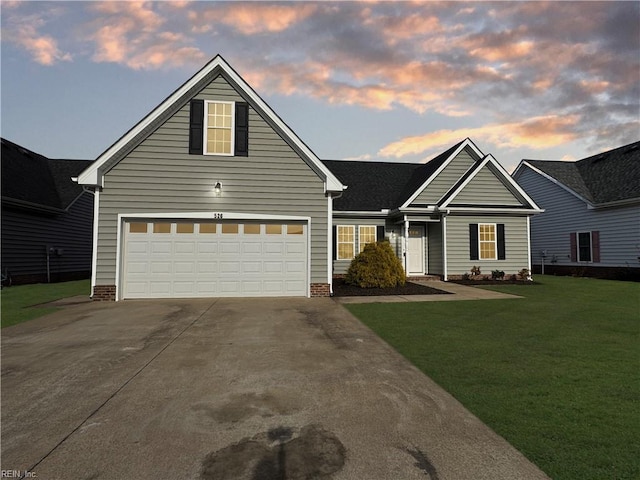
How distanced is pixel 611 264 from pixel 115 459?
2260 cm

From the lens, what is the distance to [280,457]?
254 cm

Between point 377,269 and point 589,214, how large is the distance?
48.1 ft

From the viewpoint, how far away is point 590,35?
11336 millimetres

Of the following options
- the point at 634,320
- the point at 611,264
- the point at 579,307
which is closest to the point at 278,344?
the point at 634,320

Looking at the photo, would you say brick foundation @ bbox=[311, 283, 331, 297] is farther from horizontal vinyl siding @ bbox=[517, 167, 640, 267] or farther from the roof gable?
horizontal vinyl siding @ bbox=[517, 167, 640, 267]

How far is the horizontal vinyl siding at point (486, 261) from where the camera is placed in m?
15.8

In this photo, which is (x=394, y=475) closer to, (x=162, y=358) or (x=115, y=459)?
(x=115, y=459)

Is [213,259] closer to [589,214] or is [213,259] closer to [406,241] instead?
[406,241]

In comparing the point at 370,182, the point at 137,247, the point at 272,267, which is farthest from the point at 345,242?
the point at 137,247

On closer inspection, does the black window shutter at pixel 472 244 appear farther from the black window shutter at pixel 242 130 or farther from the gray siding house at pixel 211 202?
the black window shutter at pixel 242 130

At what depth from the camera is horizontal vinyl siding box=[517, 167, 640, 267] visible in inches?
663

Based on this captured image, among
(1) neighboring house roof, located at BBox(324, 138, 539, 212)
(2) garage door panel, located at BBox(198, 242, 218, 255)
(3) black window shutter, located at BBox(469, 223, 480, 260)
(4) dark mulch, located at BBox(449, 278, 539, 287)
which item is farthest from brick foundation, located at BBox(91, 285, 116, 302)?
(3) black window shutter, located at BBox(469, 223, 480, 260)

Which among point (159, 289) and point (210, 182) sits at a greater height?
point (210, 182)

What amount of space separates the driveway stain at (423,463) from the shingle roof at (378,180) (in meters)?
14.0
